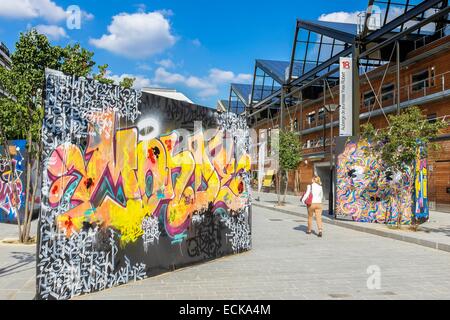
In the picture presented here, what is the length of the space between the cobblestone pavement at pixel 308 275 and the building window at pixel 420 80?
18021 millimetres

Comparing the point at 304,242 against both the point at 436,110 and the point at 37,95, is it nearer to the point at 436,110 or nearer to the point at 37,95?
the point at 37,95

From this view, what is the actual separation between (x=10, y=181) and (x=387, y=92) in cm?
2416

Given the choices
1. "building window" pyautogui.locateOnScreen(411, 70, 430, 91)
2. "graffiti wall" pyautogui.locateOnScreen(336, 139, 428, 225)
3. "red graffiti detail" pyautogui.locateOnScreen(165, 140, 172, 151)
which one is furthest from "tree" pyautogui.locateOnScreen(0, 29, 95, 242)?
"building window" pyautogui.locateOnScreen(411, 70, 430, 91)

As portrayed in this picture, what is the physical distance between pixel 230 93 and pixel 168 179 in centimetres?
6318

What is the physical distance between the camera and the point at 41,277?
16.7 feet

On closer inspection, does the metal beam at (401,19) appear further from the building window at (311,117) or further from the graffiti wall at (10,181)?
the graffiti wall at (10,181)

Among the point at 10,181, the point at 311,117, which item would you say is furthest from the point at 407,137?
the point at 311,117

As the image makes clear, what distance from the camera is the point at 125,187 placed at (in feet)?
20.6

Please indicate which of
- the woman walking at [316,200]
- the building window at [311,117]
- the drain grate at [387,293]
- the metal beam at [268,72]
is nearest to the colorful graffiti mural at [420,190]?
the woman walking at [316,200]

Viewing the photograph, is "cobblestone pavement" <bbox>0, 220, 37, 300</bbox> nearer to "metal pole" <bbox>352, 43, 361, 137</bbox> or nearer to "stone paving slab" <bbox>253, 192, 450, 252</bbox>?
"stone paving slab" <bbox>253, 192, 450, 252</bbox>

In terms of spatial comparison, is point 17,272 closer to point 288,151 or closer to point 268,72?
point 288,151

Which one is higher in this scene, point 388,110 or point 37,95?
point 388,110
